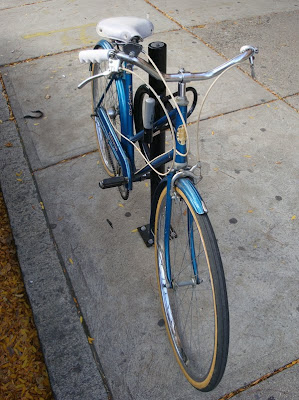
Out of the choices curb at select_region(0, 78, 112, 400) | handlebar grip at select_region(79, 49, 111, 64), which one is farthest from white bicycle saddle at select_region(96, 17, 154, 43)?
curb at select_region(0, 78, 112, 400)

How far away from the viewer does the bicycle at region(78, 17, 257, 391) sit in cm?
181

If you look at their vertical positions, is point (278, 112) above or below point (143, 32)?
below

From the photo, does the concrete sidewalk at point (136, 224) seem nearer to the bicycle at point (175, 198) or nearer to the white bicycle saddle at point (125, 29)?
the bicycle at point (175, 198)

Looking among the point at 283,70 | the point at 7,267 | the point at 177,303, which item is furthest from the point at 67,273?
the point at 283,70

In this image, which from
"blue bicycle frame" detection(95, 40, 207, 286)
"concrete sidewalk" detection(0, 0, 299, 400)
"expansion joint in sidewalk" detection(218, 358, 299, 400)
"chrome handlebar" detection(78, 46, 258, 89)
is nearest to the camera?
"chrome handlebar" detection(78, 46, 258, 89)

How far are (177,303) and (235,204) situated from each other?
3.46 ft

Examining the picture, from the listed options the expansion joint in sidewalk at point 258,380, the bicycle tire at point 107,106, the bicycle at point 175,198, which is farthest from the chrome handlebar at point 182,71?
the expansion joint in sidewalk at point 258,380

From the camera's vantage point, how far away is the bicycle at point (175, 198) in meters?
1.81

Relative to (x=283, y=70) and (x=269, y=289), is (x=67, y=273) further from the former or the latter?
(x=283, y=70)

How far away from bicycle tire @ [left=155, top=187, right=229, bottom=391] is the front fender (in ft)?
0.08

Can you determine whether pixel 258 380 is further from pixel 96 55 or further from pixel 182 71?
pixel 96 55

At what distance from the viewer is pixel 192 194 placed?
186 cm

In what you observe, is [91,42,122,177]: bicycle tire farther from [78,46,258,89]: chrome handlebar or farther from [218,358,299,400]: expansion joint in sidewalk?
[218,358,299,400]: expansion joint in sidewalk

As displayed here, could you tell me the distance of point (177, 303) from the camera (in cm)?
253
